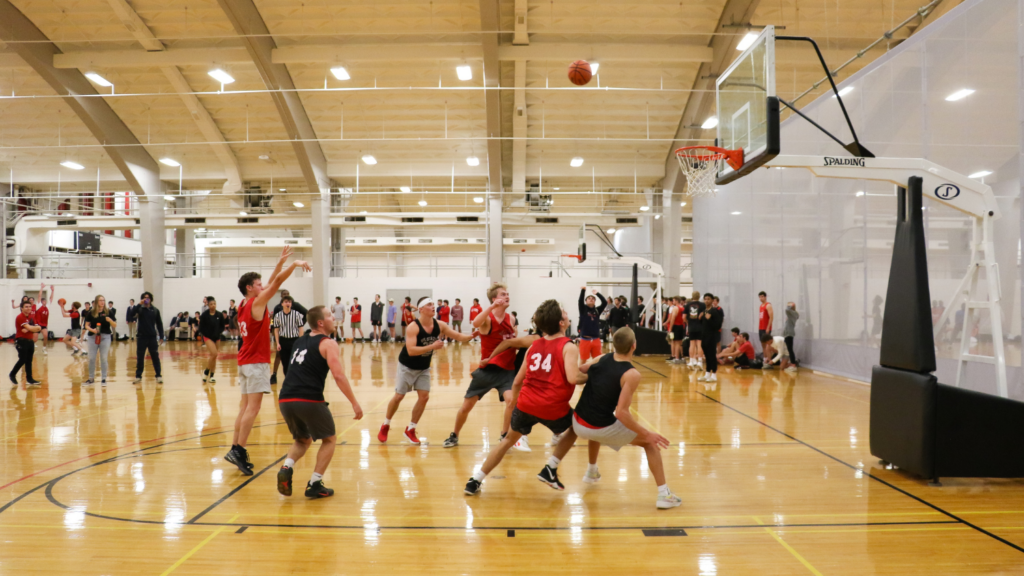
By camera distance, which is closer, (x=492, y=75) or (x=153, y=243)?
(x=492, y=75)

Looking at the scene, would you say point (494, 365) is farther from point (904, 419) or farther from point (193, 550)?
point (904, 419)

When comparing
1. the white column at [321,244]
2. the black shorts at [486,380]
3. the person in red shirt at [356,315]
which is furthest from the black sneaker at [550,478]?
the white column at [321,244]

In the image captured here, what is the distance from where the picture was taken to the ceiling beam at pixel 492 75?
1437 cm

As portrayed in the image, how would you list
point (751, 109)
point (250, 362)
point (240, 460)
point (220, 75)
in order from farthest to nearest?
point (220, 75), point (751, 109), point (250, 362), point (240, 460)

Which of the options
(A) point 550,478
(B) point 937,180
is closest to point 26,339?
(A) point 550,478

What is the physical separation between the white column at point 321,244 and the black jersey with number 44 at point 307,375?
18793 millimetres

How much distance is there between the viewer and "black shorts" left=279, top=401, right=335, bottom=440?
14.8 feet

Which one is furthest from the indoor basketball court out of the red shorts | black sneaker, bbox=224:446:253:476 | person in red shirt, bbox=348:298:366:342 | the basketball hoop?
the red shorts

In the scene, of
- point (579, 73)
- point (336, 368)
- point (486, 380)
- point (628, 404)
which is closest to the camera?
point (628, 404)

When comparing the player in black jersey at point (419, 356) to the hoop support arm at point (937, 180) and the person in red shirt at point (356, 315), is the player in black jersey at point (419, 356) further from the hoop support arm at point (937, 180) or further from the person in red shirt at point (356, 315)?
the person in red shirt at point (356, 315)

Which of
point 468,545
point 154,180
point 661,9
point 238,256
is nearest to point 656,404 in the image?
point 468,545

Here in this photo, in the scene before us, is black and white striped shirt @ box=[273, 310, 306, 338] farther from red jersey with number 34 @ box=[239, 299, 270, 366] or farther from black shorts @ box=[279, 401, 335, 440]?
black shorts @ box=[279, 401, 335, 440]

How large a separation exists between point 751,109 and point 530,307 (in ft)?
58.0

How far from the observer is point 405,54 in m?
16.4
